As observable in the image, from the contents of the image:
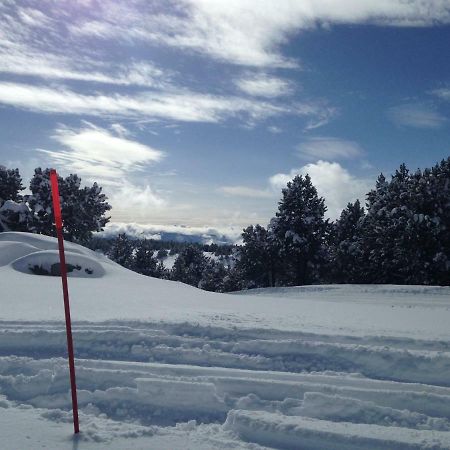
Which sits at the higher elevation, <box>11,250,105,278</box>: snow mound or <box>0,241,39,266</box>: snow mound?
<box>0,241,39,266</box>: snow mound

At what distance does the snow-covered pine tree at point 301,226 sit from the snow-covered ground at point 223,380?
26143 mm

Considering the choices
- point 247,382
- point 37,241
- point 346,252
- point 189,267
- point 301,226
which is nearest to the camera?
point 247,382

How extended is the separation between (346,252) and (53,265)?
1065 inches

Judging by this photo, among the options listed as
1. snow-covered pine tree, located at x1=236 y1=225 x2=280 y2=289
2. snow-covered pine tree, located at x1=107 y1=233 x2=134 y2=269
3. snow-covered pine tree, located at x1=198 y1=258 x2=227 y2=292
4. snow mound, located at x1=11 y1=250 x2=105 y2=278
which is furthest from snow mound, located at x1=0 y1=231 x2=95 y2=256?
snow-covered pine tree, located at x1=198 y1=258 x2=227 y2=292

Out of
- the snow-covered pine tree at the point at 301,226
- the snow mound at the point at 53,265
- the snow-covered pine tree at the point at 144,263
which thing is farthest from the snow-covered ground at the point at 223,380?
the snow-covered pine tree at the point at 144,263

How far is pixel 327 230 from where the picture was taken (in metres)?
36.2

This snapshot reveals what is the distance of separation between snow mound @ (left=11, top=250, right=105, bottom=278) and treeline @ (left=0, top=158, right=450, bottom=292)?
64.1ft

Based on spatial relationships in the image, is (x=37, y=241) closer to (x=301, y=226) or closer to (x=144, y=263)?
(x=301, y=226)

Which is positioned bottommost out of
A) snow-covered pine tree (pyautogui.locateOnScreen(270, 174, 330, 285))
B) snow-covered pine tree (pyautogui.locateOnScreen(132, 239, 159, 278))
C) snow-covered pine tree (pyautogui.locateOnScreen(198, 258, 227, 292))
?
snow-covered pine tree (pyautogui.locateOnScreen(198, 258, 227, 292))

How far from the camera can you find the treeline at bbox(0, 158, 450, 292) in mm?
29844

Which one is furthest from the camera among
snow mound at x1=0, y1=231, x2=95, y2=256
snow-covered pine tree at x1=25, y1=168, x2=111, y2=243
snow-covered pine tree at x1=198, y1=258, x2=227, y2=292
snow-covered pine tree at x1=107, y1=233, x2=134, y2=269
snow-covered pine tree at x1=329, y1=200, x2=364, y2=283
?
snow-covered pine tree at x1=198, y1=258, x2=227, y2=292

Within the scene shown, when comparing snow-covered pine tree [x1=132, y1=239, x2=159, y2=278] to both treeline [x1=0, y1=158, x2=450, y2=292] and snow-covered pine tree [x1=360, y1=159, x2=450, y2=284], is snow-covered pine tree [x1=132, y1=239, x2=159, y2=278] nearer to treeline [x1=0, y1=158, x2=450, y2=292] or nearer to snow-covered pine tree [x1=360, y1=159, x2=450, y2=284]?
treeline [x1=0, y1=158, x2=450, y2=292]

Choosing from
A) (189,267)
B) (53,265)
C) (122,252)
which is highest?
(122,252)

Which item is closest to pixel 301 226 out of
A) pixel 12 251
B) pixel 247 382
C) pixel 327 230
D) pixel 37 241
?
pixel 327 230
